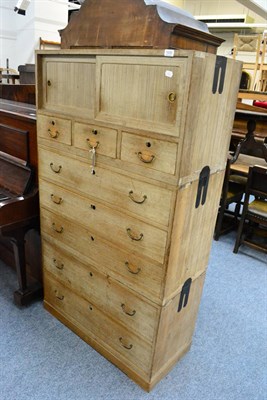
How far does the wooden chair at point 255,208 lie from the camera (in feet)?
8.91

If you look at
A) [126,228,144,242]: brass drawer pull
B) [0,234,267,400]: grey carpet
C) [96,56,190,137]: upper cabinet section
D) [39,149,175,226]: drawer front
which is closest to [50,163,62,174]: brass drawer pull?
[39,149,175,226]: drawer front

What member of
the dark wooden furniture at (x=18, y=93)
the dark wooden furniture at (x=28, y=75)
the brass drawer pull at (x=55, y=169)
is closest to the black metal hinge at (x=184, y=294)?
the brass drawer pull at (x=55, y=169)

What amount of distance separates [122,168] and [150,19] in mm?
586

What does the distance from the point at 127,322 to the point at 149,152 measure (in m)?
0.87

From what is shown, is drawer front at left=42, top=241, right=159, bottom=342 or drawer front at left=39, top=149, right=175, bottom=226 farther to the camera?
drawer front at left=42, top=241, right=159, bottom=342

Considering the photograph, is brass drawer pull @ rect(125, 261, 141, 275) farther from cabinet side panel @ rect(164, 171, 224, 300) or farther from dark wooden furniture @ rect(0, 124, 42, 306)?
dark wooden furniture @ rect(0, 124, 42, 306)

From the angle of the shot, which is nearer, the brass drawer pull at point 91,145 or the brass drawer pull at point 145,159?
the brass drawer pull at point 145,159

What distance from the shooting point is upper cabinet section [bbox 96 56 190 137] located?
112 centimetres

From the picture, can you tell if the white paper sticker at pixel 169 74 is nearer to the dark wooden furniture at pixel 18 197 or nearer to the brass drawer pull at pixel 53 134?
the brass drawer pull at pixel 53 134

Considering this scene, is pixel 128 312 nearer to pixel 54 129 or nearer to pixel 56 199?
pixel 56 199

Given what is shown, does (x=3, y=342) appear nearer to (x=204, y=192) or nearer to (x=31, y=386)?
(x=31, y=386)

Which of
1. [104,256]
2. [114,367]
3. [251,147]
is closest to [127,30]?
[104,256]

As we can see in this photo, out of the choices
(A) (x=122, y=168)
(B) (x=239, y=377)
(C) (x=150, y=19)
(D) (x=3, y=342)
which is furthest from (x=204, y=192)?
(D) (x=3, y=342)

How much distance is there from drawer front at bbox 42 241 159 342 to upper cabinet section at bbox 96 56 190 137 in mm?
799
